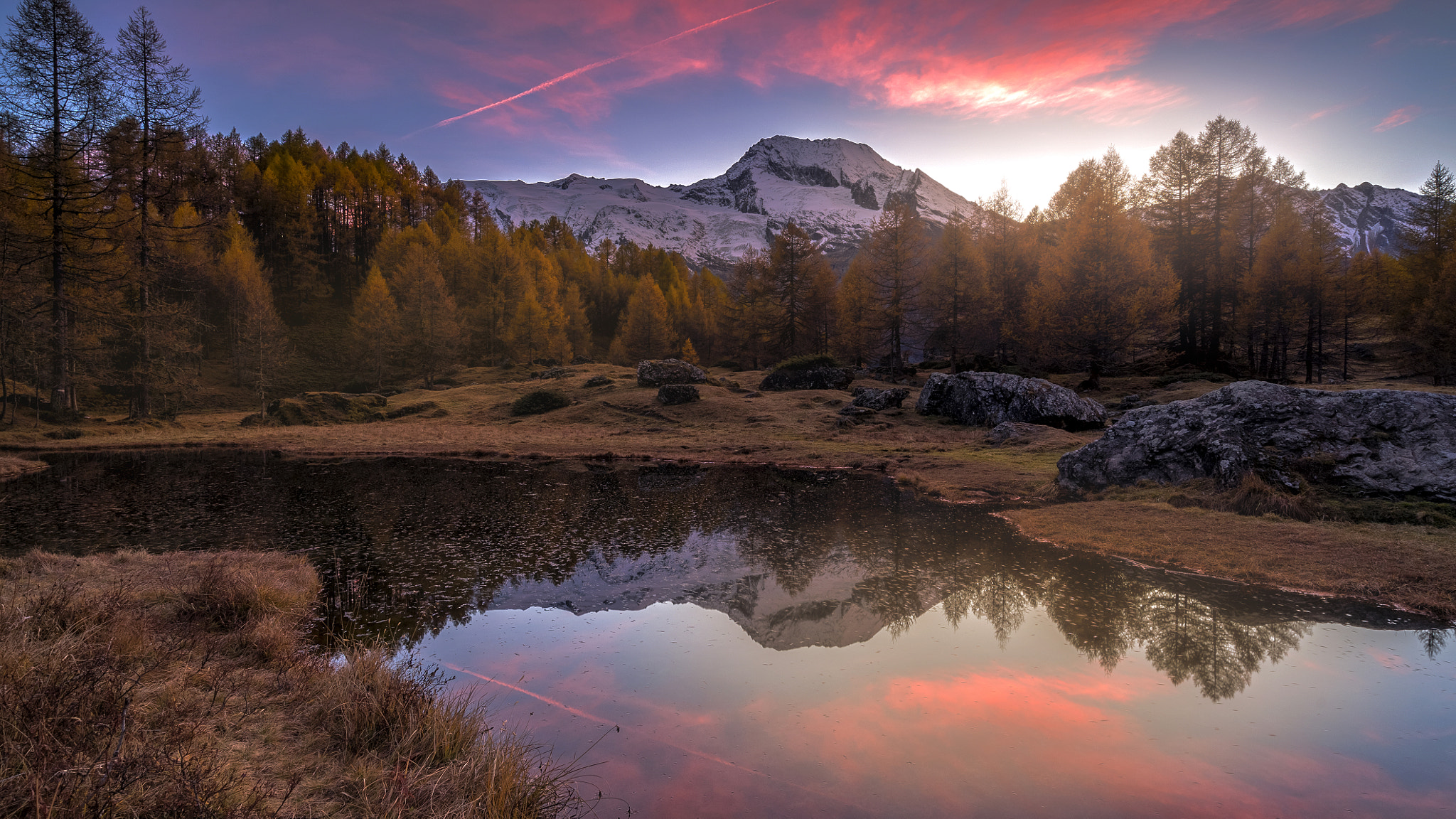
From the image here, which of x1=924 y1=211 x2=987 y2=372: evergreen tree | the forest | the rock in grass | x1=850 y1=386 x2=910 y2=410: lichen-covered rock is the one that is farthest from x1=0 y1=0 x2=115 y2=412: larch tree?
x1=924 y1=211 x2=987 y2=372: evergreen tree

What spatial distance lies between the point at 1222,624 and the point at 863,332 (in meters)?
49.4

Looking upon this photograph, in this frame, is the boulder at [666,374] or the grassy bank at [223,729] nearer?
the grassy bank at [223,729]

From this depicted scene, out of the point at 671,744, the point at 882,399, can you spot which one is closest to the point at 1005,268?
the point at 882,399

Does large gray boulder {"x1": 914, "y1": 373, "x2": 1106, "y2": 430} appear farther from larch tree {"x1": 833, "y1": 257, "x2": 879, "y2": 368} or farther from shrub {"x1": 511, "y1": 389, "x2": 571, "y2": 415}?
shrub {"x1": 511, "y1": 389, "x2": 571, "y2": 415}

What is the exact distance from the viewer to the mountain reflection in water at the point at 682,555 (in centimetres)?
790

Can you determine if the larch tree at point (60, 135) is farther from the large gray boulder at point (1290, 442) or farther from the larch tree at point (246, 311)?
the large gray boulder at point (1290, 442)

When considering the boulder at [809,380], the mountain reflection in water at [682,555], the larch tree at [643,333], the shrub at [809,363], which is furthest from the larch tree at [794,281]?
the mountain reflection in water at [682,555]

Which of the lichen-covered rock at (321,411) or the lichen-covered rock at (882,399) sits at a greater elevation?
the lichen-covered rock at (882,399)

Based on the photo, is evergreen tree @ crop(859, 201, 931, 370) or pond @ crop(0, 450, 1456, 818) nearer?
pond @ crop(0, 450, 1456, 818)

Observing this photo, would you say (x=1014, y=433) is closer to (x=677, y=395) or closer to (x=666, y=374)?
(x=677, y=395)

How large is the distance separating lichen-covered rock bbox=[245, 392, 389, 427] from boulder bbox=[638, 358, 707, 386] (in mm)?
16070

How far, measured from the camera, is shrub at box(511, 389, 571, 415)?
37.8m

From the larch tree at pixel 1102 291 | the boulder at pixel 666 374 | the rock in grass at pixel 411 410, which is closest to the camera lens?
the rock in grass at pixel 411 410

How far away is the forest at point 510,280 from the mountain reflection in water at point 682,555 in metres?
21.7
